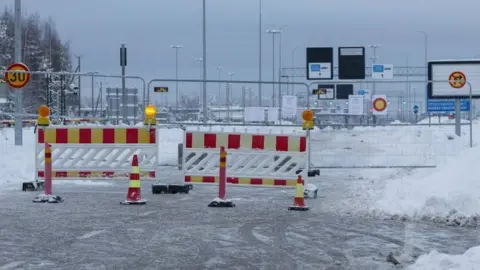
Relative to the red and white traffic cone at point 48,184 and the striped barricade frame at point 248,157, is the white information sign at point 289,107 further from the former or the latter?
the red and white traffic cone at point 48,184

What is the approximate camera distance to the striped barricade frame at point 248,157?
16172 millimetres

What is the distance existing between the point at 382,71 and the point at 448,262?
5647cm

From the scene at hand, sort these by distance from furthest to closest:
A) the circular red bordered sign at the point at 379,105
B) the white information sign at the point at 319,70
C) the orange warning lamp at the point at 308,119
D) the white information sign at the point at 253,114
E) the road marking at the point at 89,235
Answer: the circular red bordered sign at the point at 379,105, the white information sign at the point at 319,70, the white information sign at the point at 253,114, the orange warning lamp at the point at 308,119, the road marking at the point at 89,235

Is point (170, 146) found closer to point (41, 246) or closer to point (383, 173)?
point (383, 173)

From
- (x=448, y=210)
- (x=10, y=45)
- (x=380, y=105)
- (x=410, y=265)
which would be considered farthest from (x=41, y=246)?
Result: (x=10, y=45)

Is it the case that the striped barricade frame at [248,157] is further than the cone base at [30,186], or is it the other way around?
the cone base at [30,186]

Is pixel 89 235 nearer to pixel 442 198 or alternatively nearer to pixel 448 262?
pixel 448 262

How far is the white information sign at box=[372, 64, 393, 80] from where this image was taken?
62844mm

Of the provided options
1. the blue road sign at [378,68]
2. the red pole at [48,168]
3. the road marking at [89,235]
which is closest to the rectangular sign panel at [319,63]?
the red pole at [48,168]

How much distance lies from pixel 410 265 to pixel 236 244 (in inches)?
101

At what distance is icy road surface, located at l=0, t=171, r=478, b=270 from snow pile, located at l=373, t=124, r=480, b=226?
508mm

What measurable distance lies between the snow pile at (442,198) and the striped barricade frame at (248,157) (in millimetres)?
2121

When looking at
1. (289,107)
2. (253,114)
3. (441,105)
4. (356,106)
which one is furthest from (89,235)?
(356,106)

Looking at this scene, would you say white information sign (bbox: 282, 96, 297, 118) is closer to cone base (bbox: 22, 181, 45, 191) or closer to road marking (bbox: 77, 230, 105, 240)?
cone base (bbox: 22, 181, 45, 191)
